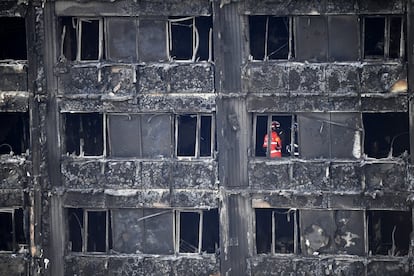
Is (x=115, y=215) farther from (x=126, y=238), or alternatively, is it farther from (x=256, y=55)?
(x=256, y=55)

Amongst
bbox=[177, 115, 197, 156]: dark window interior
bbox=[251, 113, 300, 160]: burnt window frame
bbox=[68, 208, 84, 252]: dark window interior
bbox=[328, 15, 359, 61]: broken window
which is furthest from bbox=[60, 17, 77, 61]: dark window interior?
bbox=[328, 15, 359, 61]: broken window

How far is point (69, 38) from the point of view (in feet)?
53.4

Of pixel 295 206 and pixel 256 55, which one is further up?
pixel 256 55

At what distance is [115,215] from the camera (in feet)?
53.3

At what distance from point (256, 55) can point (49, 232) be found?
21.7 feet

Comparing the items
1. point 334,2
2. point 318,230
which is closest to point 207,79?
point 334,2

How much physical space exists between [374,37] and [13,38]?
8798 mm

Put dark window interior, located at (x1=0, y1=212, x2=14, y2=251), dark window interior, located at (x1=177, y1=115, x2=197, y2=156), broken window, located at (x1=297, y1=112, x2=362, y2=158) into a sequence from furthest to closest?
dark window interior, located at (x1=0, y1=212, x2=14, y2=251) → dark window interior, located at (x1=177, y1=115, x2=197, y2=156) → broken window, located at (x1=297, y1=112, x2=362, y2=158)

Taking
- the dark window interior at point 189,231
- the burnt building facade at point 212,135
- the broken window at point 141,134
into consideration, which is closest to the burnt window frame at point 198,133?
the burnt building facade at point 212,135

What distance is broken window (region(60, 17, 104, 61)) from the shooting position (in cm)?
1605

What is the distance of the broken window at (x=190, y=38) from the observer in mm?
15898

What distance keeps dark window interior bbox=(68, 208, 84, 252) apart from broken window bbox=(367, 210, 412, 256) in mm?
6998

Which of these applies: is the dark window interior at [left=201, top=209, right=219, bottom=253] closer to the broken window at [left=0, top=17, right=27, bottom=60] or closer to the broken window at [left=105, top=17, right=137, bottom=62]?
the broken window at [left=105, top=17, right=137, bottom=62]

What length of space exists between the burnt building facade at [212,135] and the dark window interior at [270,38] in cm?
3
